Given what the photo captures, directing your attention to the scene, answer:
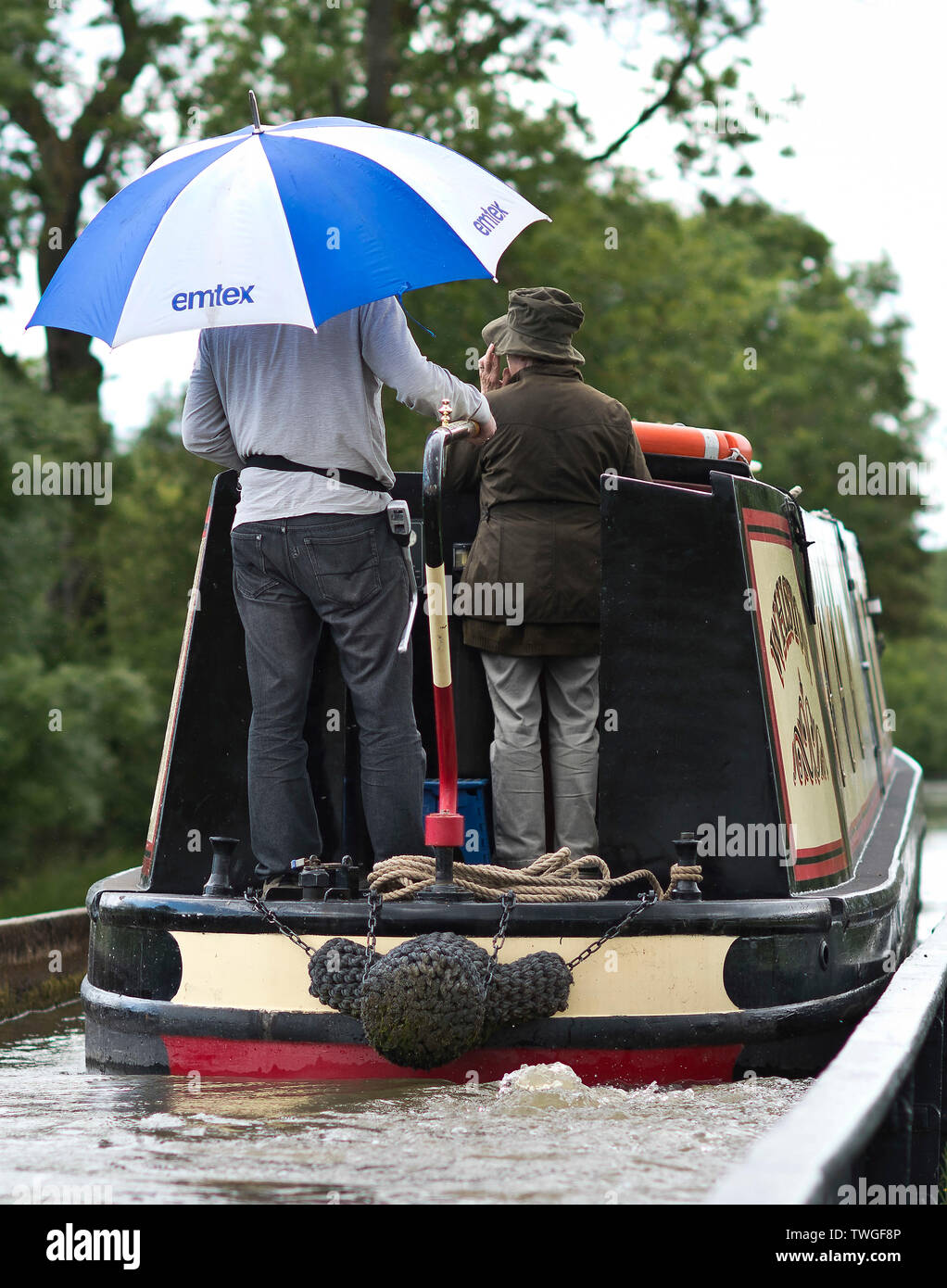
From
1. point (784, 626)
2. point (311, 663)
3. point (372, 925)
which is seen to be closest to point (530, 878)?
point (372, 925)

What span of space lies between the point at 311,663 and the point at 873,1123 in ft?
6.93

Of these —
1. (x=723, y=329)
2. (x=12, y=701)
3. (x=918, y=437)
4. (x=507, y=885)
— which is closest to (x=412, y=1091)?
(x=507, y=885)

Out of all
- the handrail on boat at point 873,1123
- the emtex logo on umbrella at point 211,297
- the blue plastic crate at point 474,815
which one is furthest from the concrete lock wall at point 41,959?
the handrail on boat at point 873,1123

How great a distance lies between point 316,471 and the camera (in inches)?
160

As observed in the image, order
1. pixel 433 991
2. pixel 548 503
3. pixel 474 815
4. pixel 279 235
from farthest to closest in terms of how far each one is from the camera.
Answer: pixel 474 815 < pixel 548 503 < pixel 279 235 < pixel 433 991

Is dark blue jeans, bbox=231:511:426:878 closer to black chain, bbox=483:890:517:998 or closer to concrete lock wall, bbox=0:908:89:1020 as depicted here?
black chain, bbox=483:890:517:998

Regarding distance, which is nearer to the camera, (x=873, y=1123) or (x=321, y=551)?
(x=873, y=1123)

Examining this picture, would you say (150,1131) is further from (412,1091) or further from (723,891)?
(723,891)

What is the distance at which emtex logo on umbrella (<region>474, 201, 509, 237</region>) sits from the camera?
4105mm

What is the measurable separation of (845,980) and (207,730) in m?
1.80

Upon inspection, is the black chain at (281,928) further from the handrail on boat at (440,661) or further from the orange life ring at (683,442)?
the orange life ring at (683,442)

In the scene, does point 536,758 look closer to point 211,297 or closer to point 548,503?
point 548,503

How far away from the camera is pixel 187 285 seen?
392 centimetres

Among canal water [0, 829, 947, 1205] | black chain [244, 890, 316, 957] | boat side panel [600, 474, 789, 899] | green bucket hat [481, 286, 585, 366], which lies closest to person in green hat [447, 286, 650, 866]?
green bucket hat [481, 286, 585, 366]
